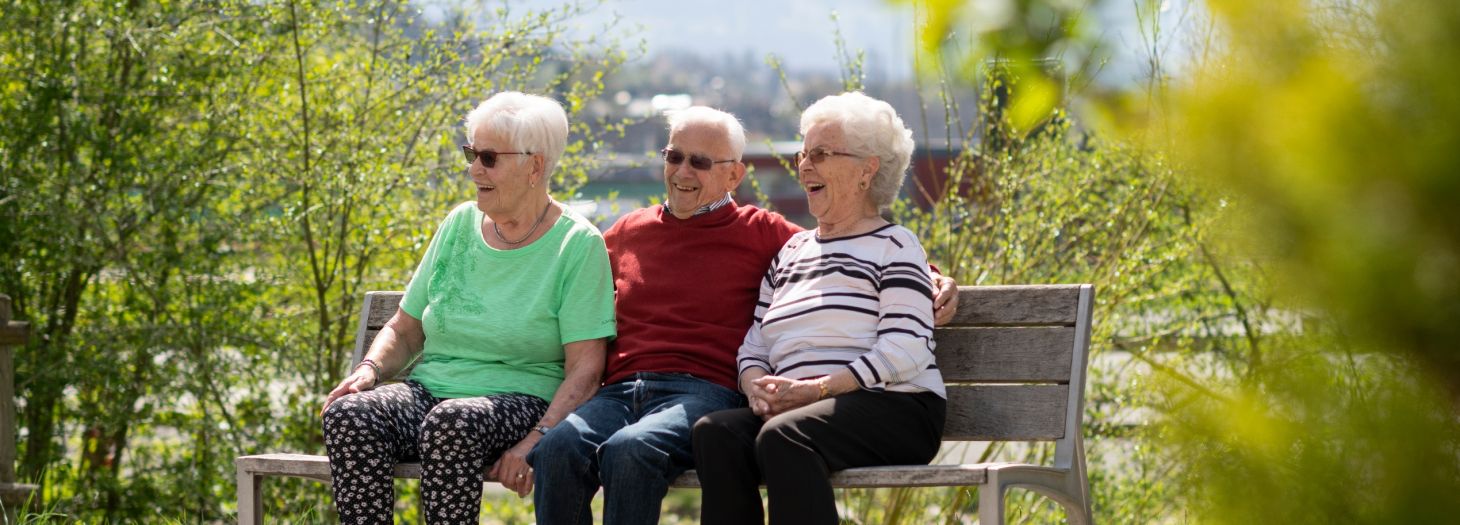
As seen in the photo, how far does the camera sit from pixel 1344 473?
913 mm

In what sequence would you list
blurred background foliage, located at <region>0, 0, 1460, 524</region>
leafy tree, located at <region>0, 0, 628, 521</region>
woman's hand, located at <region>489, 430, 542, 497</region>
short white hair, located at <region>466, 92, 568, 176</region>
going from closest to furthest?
woman's hand, located at <region>489, 430, 542, 497</region>
short white hair, located at <region>466, 92, 568, 176</region>
blurred background foliage, located at <region>0, 0, 1460, 524</region>
leafy tree, located at <region>0, 0, 628, 521</region>

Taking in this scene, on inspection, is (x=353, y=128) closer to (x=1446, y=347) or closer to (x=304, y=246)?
(x=304, y=246)

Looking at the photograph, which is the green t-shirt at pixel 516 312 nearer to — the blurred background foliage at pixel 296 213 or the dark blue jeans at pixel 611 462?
the dark blue jeans at pixel 611 462

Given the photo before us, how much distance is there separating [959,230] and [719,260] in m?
1.52

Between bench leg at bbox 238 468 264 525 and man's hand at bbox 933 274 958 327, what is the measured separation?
166cm

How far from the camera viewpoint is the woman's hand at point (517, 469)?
2.99 meters

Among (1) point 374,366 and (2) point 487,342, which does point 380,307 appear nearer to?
(1) point 374,366

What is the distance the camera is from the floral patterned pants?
2.95 metres

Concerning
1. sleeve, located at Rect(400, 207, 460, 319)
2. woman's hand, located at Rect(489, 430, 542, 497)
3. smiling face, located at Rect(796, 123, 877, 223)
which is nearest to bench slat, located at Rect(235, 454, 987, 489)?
woman's hand, located at Rect(489, 430, 542, 497)

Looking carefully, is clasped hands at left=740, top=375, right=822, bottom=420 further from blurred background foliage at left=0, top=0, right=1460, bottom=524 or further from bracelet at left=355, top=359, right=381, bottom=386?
blurred background foliage at left=0, top=0, right=1460, bottom=524

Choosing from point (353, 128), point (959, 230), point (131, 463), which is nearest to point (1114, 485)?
point (959, 230)

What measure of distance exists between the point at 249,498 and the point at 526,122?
3.70 ft

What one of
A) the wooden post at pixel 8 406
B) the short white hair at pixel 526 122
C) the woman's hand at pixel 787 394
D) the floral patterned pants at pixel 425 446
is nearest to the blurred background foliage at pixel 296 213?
the wooden post at pixel 8 406

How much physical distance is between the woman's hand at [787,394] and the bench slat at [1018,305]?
1.64ft
